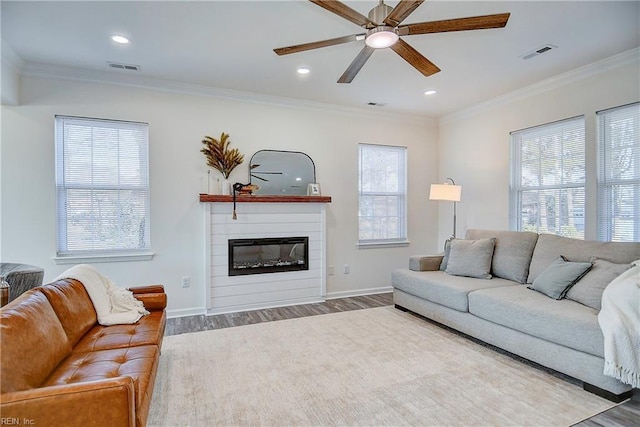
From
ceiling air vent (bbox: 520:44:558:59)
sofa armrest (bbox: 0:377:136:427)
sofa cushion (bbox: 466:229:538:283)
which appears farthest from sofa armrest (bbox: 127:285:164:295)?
ceiling air vent (bbox: 520:44:558:59)

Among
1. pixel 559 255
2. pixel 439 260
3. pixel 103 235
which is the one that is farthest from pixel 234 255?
pixel 559 255

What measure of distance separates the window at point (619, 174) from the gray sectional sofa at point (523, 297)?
0.64m

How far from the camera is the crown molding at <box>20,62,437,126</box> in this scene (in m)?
3.61

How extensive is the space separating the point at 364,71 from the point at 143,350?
330cm

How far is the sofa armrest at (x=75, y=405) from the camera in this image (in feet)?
4.09

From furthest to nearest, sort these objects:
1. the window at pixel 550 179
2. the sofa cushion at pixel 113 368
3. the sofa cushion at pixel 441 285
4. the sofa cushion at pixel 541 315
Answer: the window at pixel 550 179, the sofa cushion at pixel 441 285, the sofa cushion at pixel 541 315, the sofa cushion at pixel 113 368

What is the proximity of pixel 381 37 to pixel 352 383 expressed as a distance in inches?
→ 93.0

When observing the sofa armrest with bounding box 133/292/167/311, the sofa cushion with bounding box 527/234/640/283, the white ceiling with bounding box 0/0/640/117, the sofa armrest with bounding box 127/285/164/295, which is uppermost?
the white ceiling with bounding box 0/0/640/117

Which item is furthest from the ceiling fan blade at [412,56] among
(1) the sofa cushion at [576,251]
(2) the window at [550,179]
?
(2) the window at [550,179]

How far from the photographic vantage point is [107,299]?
8.63ft

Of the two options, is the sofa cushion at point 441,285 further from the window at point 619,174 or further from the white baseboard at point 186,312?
the white baseboard at point 186,312

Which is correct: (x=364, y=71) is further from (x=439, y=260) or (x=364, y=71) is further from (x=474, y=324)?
(x=474, y=324)

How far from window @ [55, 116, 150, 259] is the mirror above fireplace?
1314 mm

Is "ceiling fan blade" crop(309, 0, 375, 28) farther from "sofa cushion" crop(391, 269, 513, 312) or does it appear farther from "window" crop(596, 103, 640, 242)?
"window" crop(596, 103, 640, 242)
